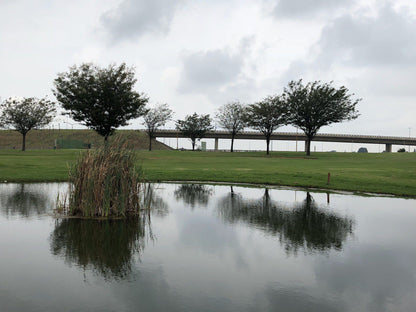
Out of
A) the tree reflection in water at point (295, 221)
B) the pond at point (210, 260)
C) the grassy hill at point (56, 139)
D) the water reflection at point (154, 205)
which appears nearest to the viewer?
the pond at point (210, 260)

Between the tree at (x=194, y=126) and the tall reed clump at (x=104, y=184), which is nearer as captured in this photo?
the tall reed clump at (x=104, y=184)

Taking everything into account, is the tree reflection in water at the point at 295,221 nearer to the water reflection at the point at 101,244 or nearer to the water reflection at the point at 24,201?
the water reflection at the point at 101,244

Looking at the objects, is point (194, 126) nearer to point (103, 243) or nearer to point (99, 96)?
point (99, 96)

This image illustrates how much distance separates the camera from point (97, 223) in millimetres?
10062

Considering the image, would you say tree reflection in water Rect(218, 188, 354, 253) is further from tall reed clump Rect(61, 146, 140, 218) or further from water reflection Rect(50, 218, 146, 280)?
water reflection Rect(50, 218, 146, 280)

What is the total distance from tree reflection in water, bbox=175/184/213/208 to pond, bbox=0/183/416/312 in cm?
143

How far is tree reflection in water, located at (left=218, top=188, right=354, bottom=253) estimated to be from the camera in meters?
8.98

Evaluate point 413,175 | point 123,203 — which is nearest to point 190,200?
point 123,203

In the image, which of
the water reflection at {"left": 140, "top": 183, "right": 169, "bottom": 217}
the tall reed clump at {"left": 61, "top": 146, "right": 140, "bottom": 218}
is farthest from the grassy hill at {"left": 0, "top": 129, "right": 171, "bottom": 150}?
the tall reed clump at {"left": 61, "top": 146, "right": 140, "bottom": 218}

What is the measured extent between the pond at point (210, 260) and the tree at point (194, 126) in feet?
275

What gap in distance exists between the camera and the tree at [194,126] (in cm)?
9631

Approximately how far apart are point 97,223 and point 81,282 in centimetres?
409

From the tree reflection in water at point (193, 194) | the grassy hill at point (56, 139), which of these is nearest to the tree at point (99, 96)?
the tree reflection in water at point (193, 194)

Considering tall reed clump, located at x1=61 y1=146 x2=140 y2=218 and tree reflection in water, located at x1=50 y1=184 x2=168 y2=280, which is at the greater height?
tall reed clump, located at x1=61 y1=146 x2=140 y2=218
